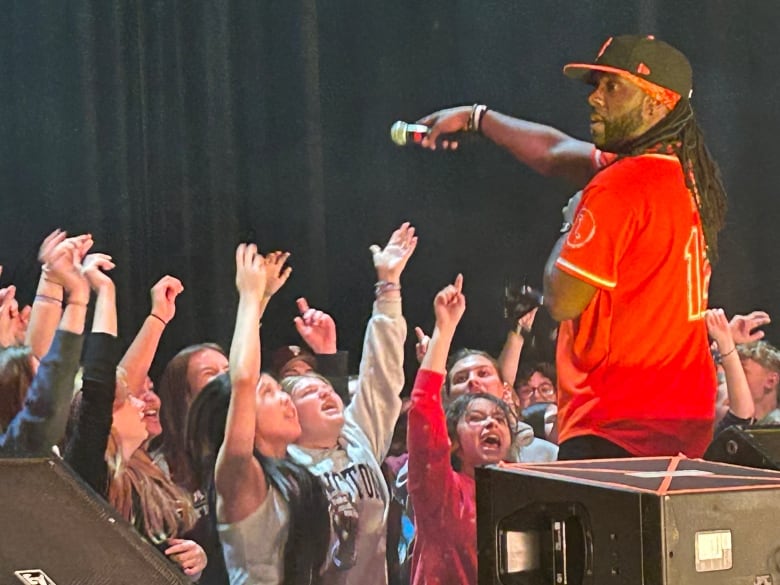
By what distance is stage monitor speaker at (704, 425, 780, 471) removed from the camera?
2070 mm

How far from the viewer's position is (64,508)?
1.42m

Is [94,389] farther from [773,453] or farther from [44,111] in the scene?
[773,453]

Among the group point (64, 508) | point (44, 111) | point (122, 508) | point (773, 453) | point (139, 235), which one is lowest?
point (122, 508)

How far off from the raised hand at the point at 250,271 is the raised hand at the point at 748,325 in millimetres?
1531

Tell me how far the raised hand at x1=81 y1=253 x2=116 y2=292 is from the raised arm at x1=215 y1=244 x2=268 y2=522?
1.11 feet

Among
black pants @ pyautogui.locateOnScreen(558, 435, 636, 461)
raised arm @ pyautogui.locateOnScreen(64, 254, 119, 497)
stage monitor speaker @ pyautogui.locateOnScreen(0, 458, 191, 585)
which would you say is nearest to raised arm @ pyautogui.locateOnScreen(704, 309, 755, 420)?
black pants @ pyautogui.locateOnScreen(558, 435, 636, 461)

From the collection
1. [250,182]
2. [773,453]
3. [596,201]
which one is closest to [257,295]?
[250,182]

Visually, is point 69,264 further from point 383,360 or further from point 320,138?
point 383,360

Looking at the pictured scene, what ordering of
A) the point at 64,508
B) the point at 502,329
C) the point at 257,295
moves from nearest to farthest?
the point at 64,508, the point at 257,295, the point at 502,329

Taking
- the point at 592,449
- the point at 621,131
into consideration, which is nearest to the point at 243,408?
the point at 592,449

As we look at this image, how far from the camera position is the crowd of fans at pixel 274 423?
2.57 meters

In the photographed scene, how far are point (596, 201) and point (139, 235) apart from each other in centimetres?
135

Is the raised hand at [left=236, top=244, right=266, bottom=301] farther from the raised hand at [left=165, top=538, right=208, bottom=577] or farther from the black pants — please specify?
the black pants

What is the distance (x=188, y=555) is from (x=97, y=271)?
0.76 meters
